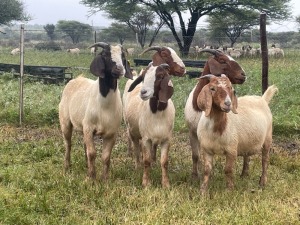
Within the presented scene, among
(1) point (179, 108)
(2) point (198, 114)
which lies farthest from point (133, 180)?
(1) point (179, 108)

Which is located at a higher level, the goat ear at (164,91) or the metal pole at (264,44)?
the metal pole at (264,44)

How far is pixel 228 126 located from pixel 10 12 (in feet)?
122

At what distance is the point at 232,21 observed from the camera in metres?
31.5

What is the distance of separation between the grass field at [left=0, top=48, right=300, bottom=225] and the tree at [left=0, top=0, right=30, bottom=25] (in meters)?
31.6

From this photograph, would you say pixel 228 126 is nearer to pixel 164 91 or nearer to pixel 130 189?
pixel 164 91

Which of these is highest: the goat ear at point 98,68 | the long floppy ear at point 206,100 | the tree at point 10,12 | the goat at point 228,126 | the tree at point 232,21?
the tree at point 10,12

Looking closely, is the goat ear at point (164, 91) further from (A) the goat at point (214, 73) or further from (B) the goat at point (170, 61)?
(B) the goat at point (170, 61)

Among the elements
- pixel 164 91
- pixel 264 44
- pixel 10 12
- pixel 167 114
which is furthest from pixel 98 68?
pixel 10 12

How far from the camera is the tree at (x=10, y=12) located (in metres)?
38.6

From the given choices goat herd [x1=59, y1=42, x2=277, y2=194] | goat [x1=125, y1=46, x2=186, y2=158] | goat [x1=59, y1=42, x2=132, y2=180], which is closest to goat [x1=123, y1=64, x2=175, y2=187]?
goat herd [x1=59, y1=42, x2=277, y2=194]

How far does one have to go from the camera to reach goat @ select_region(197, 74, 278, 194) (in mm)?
5340

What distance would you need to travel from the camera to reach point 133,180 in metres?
6.32

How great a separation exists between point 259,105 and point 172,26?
75.8 ft

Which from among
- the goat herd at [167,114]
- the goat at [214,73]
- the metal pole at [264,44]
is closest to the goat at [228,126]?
the goat herd at [167,114]
